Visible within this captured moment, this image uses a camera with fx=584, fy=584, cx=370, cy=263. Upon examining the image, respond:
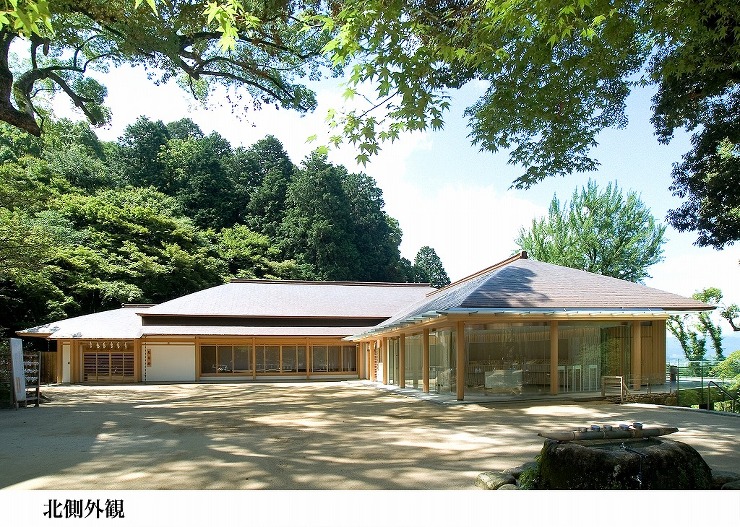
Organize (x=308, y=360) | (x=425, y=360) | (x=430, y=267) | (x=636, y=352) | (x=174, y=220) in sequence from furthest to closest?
1. (x=430, y=267)
2. (x=174, y=220)
3. (x=308, y=360)
4. (x=425, y=360)
5. (x=636, y=352)

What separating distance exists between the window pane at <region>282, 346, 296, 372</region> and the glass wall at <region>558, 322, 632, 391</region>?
14513mm

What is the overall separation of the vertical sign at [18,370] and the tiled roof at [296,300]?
11.2m

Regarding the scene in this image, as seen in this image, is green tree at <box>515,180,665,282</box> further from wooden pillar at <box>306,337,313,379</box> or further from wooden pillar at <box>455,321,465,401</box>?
wooden pillar at <box>455,321,465,401</box>

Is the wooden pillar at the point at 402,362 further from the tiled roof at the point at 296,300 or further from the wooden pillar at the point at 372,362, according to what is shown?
the tiled roof at the point at 296,300

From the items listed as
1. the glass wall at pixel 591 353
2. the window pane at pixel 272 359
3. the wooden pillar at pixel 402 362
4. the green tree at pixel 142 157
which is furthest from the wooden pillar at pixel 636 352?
the green tree at pixel 142 157

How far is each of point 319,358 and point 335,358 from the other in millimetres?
793

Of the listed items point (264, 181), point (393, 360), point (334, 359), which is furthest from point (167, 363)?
point (264, 181)

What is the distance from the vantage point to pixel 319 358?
2719 centimetres

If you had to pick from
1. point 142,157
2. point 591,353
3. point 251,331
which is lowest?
point 251,331

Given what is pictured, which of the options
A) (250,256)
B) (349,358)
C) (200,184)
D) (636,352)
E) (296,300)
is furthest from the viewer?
(200,184)

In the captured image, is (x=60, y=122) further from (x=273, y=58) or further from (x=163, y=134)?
(x=163, y=134)

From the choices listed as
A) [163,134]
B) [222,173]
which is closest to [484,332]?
[222,173]

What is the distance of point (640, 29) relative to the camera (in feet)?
25.0

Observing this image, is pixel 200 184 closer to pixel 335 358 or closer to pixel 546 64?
pixel 335 358
